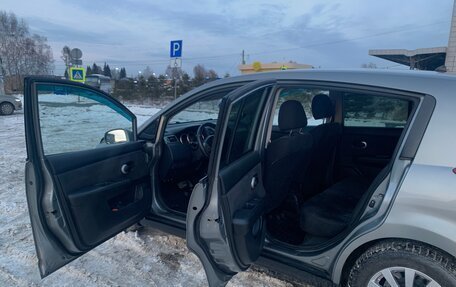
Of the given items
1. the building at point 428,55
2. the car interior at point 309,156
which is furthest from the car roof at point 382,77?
the building at point 428,55

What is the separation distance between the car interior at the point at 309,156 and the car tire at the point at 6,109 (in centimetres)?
1394

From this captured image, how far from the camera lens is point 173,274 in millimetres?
2623

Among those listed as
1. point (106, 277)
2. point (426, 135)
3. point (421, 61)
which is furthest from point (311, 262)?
point (421, 61)

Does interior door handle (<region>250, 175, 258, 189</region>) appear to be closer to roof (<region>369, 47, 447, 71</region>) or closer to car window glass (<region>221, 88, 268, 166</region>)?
car window glass (<region>221, 88, 268, 166</region>)

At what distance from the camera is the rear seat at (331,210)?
2359mm

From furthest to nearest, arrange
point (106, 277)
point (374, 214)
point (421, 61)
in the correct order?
point (421, 61), point (106, 277), point (374, 214)

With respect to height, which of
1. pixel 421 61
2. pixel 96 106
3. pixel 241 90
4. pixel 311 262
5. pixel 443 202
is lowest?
pixel 311 262

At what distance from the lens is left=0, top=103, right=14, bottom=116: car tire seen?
46.0ft

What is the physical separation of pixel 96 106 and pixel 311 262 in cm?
203

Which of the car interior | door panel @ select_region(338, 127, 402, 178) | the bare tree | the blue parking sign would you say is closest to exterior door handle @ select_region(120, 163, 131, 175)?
the car interior

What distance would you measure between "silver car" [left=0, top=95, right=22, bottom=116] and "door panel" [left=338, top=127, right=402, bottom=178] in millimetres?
15114

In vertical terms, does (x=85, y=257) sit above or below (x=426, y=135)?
below

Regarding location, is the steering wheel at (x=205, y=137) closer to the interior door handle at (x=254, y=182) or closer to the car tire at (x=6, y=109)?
the interior door handle at (x=254, y=182)

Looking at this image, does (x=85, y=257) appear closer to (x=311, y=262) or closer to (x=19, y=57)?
(x=311, y=262)
